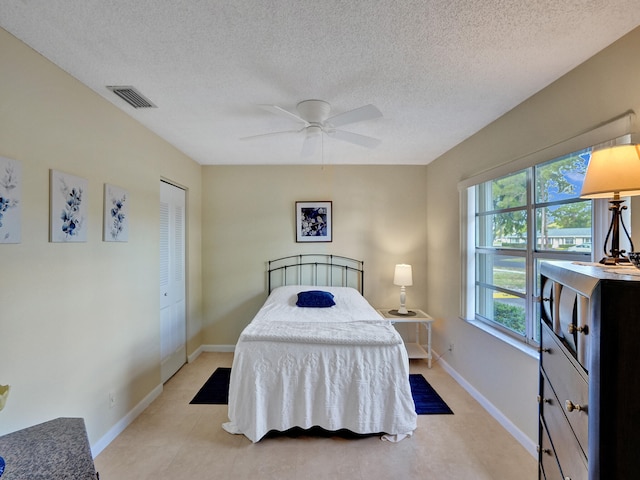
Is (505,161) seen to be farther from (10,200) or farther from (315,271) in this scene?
(10,200)

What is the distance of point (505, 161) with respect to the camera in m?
2.51

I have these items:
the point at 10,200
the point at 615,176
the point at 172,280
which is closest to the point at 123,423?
the point at 172,280

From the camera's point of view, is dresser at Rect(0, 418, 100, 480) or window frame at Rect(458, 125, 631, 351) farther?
window frame at Rect(458, 125, 631, 351)

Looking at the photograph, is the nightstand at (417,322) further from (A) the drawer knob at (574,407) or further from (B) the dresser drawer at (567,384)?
(A) the drawer knob at (574,407)

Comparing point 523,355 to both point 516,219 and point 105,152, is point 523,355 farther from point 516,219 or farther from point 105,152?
point 105,152

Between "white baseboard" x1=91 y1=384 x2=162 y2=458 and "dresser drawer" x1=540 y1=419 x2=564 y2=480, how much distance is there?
271 cm

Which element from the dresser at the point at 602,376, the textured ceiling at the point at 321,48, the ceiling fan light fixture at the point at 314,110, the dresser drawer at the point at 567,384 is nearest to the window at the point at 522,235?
the textured ceiling at the point at 321,48

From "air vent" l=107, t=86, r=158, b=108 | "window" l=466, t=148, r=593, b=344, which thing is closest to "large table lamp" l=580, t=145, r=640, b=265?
"window" l=466, t=148, r=593, b=344

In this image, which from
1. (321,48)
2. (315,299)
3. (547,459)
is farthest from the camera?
(315,299)

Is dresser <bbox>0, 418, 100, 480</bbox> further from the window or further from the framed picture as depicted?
the framed picture

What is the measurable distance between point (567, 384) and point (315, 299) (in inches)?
101

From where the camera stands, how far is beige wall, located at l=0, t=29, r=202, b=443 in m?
1.59

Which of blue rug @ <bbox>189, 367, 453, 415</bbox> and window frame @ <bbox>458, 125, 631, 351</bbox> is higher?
window frame @ <bbox>458, 125, 631, 351</bbox>

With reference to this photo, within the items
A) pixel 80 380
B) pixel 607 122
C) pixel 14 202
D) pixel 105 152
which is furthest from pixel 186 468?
pixel 607 122
